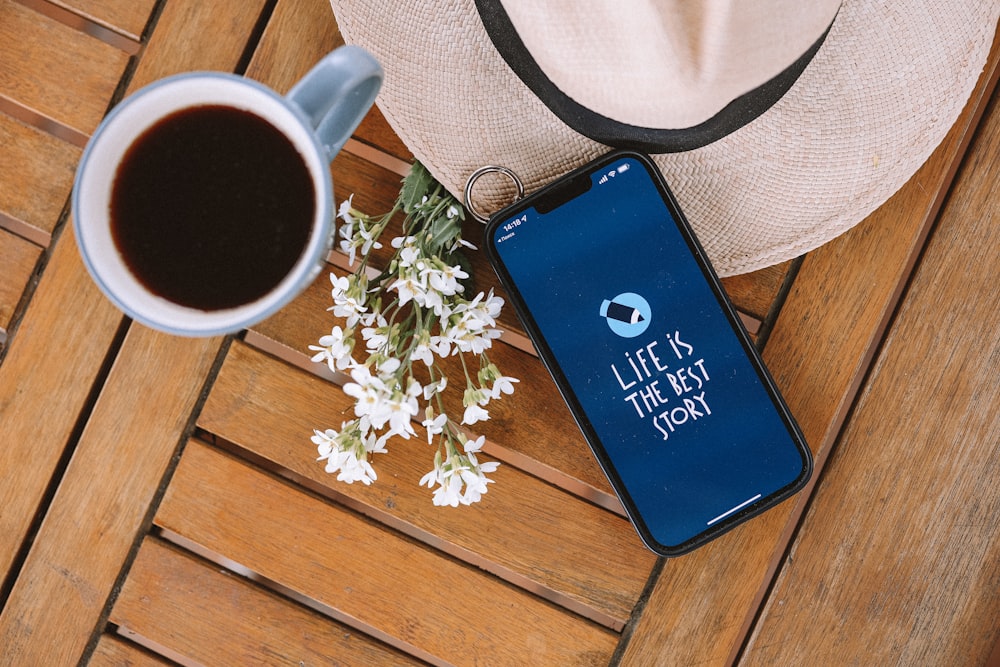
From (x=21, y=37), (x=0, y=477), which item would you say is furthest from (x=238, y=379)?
(x=21, y=37)

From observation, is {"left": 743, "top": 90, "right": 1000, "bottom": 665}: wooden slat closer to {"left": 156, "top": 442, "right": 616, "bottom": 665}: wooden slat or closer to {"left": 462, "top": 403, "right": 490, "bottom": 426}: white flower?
{"left": 156, "top": 442, "right": 616, "bottom": 665}: wooden slat

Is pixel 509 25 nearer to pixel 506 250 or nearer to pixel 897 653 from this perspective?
pixel 506 250

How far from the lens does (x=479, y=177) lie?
0.52m

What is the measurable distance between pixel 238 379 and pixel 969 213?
2.24 ft

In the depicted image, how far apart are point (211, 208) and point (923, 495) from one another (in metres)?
0.64

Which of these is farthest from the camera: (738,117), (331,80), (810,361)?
(810,361)

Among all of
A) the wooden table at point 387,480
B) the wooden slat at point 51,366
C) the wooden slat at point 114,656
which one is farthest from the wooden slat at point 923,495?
the wooden slat at point 51,366

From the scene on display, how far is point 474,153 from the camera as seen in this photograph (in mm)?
512

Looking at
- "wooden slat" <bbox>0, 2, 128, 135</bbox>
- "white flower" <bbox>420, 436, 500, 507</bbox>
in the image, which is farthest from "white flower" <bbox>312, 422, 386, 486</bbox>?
"wooden slat" <bbox>0, 2, 128, 135</bbox>

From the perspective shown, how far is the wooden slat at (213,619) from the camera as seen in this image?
2.05 ft

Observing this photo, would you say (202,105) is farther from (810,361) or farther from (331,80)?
(810,361)

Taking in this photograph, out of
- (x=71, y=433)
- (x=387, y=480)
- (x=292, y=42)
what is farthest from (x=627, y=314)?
(x=71, y=433)

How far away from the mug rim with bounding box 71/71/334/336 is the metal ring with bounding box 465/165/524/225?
0.49 feet

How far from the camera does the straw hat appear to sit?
0.47m
